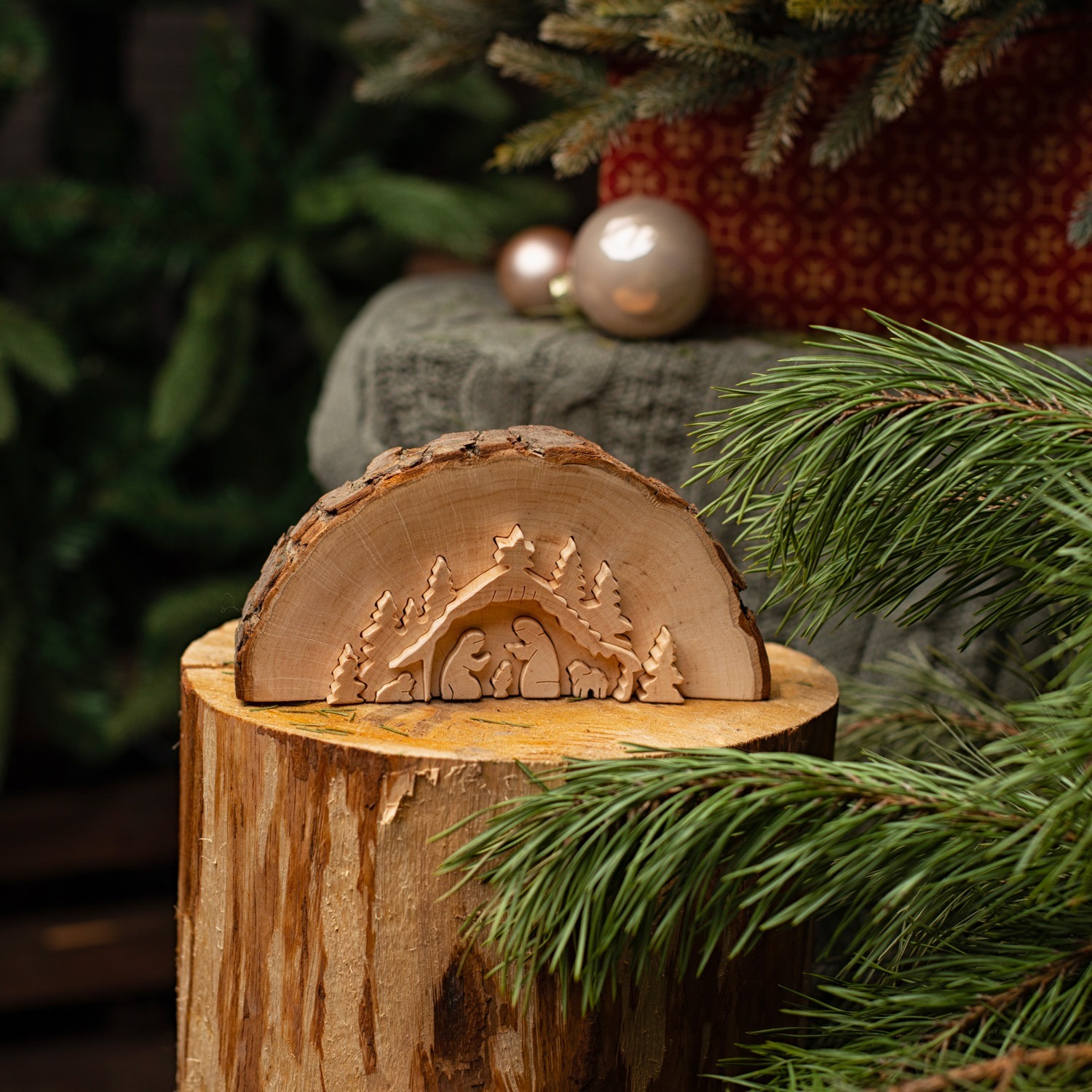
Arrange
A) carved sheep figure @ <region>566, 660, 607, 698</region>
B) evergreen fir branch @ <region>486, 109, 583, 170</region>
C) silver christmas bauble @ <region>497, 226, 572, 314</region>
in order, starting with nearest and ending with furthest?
carved sheep figure @ <region>566, 660, 607, 698</region> → evergreen fir branch @ <region>486, 109, 583, 170</region> → silver christmas bauble @ <region>497, 226, 572, 314</region>

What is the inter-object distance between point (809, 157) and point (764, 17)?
19 cm

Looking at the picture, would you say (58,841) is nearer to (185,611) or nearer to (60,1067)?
(60,1067)

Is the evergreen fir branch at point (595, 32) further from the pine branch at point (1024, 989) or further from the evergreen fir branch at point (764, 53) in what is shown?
the pine branch at point (1024, 989)

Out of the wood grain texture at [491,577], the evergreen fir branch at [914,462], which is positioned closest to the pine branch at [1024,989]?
the evergreen fir branch at [914,462]

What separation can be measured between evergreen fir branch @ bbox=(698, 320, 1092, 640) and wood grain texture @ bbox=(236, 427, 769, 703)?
10 centimetres

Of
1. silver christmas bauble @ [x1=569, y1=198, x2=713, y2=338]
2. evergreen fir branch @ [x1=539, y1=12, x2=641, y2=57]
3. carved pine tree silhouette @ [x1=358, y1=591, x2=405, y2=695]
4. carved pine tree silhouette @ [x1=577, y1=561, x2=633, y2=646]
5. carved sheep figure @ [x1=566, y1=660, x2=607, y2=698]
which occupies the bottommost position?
carved sheep figure @ [x1=566, y1=660, x2=607, y2=698]

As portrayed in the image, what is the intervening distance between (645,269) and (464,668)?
1.67 feet

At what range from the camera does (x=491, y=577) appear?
754mm

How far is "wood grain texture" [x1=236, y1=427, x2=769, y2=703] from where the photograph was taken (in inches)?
28.9

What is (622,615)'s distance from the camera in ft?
2.58

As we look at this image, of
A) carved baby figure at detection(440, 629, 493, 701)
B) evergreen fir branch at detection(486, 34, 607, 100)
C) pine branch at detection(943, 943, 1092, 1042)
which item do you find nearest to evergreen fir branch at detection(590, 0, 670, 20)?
evergreen fir branch at detection(486, 34, 607, 100)

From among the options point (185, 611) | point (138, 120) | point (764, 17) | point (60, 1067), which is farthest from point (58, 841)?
point (764, 17)

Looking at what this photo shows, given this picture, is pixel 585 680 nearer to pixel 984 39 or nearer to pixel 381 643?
pixel 381 643

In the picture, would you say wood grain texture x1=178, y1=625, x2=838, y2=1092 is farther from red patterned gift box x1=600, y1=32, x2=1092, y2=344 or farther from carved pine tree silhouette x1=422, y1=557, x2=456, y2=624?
red patterned gift box x1=600, y1=32, x2=1092, y2=344
